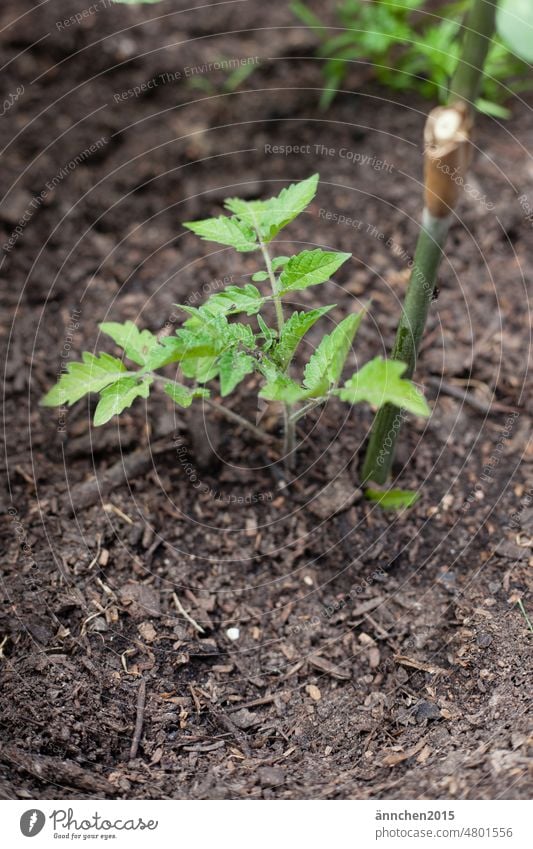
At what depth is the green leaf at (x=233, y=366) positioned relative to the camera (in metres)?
1.57

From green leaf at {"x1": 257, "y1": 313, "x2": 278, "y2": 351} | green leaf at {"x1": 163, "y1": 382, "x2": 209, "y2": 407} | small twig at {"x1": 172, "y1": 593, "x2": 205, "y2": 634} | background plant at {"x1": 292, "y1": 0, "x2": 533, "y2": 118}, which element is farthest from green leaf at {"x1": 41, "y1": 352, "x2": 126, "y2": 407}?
background plant at {"x1": 292, "y1": 0, "x2": 533, "y2": 118}

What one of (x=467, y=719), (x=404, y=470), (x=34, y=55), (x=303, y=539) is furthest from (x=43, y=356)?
(x=467, y=719)

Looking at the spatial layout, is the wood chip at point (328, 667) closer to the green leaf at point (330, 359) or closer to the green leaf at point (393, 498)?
the green leaf at point (393, 498)

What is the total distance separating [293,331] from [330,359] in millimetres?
96

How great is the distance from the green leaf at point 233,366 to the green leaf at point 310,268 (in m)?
0.15

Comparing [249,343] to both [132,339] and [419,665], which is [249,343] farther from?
[419,665]

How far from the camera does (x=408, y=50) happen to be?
9.31 ft

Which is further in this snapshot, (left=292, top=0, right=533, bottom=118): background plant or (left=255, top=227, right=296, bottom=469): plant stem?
(left=292, top=0, right=533, bottom=118): background plant

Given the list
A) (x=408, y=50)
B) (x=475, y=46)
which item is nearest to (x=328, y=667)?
(x=475, y=46)

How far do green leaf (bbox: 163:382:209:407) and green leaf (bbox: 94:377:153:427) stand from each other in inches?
2.2

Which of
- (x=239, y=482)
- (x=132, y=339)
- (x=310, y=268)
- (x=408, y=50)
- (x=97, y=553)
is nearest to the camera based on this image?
(x=310, y=268)

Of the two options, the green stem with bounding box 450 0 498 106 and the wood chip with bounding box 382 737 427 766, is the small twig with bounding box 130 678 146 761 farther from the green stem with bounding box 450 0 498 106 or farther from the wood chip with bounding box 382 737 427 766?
the green stem with bounding box 450 0 498 106

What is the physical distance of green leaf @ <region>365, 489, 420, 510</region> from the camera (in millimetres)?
1997

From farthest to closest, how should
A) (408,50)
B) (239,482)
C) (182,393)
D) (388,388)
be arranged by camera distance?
(408,50) < (239,482) < (182,393) < (388,388)
